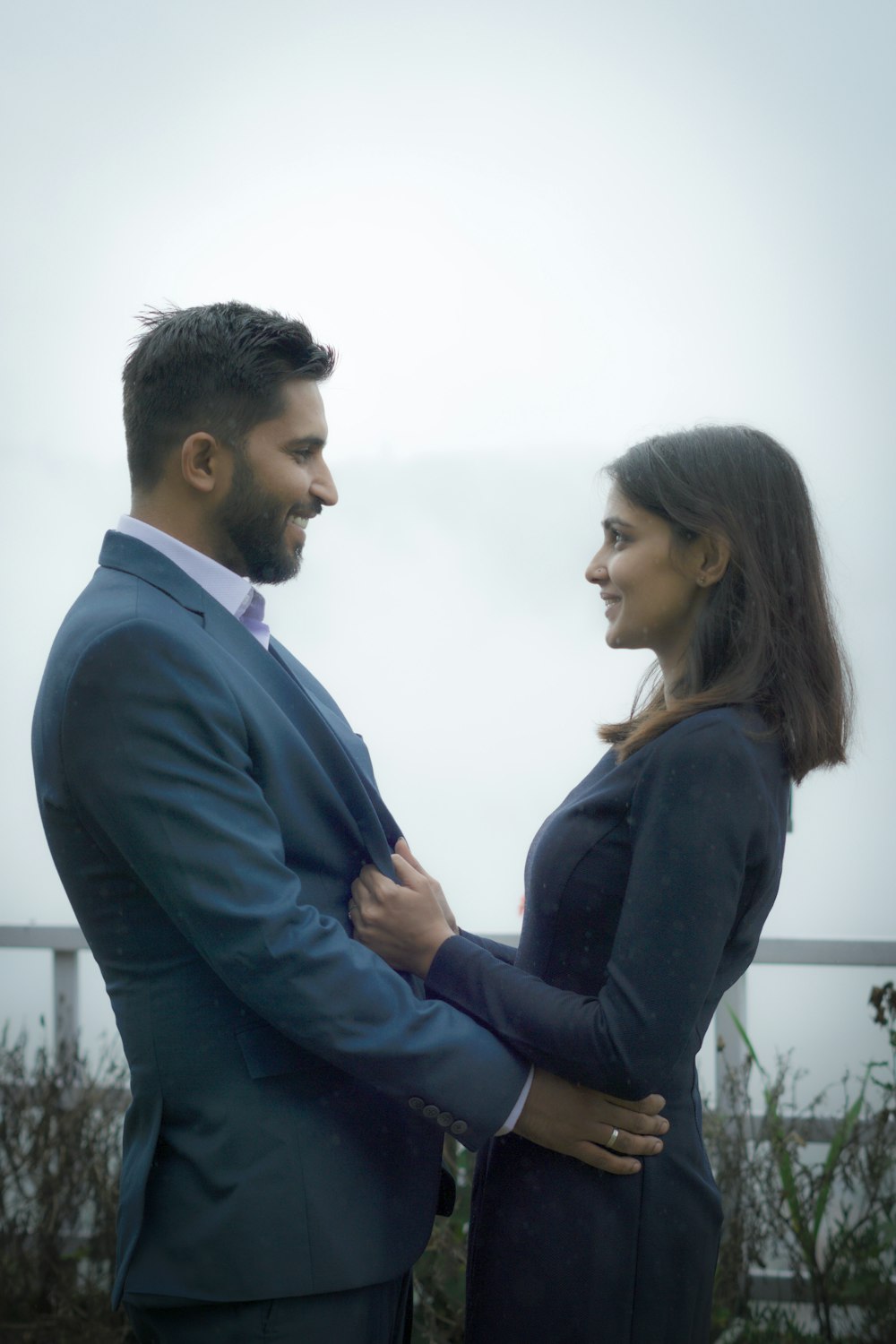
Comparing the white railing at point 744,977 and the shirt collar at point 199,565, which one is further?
the white railing at point 744,977

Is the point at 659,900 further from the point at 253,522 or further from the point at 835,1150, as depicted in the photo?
the point at 835,1150

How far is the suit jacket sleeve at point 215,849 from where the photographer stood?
141 centimetres

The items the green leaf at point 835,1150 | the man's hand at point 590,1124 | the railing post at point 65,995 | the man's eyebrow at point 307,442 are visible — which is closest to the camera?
the man's hand at point 590,1124

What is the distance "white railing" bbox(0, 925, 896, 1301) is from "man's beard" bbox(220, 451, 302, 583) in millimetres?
1674

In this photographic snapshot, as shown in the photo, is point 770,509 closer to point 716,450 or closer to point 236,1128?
point 716,450

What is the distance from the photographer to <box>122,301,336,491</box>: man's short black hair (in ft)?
5.72

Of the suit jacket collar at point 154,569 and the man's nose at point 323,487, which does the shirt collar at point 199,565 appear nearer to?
the suit jacket collar at point 154,569

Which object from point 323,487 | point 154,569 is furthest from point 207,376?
point 154,569

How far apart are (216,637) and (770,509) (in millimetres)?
819

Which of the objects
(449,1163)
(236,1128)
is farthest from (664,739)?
(449,1163)

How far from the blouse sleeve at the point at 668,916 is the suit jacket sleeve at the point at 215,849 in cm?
18

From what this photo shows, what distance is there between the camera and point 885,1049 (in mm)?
3312

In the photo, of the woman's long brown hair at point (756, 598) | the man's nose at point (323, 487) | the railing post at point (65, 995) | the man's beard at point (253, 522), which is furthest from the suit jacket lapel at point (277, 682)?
the railing post at point (65, 995)

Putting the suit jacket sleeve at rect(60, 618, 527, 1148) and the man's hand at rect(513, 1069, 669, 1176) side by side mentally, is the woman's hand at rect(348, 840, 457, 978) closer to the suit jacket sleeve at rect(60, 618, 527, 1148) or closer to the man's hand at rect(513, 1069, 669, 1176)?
the suit jacket sleeve at rect(60, 618, 527, 1148)
